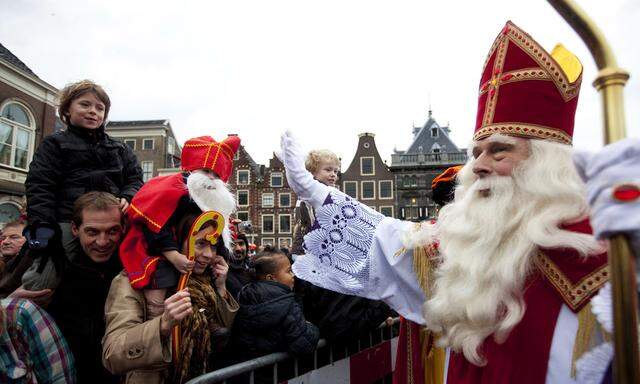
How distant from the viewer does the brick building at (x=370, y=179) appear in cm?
3775

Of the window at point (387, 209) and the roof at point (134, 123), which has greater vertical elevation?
the roof at point (134, 123)

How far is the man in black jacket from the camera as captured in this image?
2.16 metres

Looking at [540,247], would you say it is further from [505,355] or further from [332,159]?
[332,159]

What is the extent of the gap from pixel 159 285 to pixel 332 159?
2.32m

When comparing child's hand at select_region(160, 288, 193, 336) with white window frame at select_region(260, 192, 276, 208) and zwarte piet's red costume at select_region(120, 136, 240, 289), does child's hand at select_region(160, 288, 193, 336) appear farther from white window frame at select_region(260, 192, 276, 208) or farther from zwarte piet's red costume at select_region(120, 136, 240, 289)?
white window frame at select_region(260, 192, 276, 208)

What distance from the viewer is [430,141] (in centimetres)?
4212

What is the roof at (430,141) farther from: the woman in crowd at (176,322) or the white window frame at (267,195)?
the woman in crowd at (176,322)

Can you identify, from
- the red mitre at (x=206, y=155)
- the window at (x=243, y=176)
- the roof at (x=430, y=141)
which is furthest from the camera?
the roof at (x=430, y=141)

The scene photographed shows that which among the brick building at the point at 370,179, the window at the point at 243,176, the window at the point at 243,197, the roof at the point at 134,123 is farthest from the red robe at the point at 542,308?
the window at the point at 243,176

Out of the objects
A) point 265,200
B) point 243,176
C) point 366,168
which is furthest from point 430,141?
point 243,176

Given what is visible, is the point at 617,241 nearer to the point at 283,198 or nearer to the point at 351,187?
the point at 351,187

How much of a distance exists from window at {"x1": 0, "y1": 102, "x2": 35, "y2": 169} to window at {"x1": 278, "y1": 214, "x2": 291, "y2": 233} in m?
23.2

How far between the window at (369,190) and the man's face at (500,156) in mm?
35994

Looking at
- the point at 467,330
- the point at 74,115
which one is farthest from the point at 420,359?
the point at 74,115
